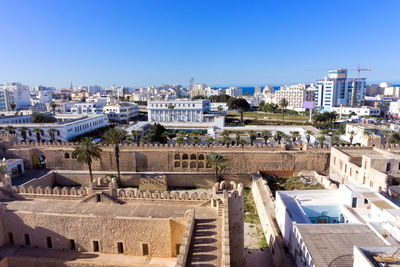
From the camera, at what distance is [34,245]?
12.3m

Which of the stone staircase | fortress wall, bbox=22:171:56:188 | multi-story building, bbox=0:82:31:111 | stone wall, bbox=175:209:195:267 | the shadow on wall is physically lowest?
fortress wall, bbox=22:171:56:188

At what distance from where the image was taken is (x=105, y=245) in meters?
11.6

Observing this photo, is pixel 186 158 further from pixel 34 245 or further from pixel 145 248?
pixel 34 245

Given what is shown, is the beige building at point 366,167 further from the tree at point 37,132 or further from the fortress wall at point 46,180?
the tree at point 37,132

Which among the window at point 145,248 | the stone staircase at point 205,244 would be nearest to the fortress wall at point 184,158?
the stone staircase at point 205,244

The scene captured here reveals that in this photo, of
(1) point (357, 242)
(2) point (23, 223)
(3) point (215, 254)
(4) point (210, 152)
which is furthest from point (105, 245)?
(4) point (210, 152)

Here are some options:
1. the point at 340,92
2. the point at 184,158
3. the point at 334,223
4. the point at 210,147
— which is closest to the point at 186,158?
the point at 184,158

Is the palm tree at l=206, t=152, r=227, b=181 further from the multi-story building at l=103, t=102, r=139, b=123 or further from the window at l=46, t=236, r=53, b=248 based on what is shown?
the multi-story building at l=103, t=102, r=139, b=123

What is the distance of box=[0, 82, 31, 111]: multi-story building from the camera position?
267 feet

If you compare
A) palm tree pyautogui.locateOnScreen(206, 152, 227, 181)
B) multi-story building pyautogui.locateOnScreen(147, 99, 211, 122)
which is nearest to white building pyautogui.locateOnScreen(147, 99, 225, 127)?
multi-story building pyautogui.locateOnScreen(147, 99, 211, 122)

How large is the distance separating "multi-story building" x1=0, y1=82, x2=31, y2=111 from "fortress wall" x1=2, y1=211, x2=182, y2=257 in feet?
285

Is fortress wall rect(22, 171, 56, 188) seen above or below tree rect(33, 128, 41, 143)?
below

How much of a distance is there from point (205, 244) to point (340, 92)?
9766 centimetres

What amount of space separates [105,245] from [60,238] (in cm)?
211
